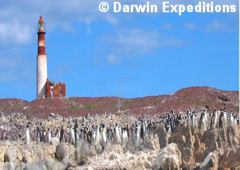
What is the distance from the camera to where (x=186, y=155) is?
27.9 metres

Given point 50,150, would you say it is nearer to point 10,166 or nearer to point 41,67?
point 10,166

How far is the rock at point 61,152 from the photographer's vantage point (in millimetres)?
28219

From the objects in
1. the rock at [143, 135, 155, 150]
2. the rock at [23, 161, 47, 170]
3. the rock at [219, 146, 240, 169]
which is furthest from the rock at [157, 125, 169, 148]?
the rock at [23, 161, 47, 170]

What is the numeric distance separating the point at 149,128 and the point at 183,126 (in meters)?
2.57

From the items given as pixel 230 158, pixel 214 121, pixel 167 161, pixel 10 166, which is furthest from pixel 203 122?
pixel 10 166

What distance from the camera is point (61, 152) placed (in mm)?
28438

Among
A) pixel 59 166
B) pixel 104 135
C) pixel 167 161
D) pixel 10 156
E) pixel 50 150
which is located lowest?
pixel 59 166

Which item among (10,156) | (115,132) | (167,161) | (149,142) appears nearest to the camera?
(167,161)

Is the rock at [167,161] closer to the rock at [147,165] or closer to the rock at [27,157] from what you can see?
the rock at [147,165]

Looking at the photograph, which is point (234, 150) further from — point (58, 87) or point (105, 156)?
point (58, 87)

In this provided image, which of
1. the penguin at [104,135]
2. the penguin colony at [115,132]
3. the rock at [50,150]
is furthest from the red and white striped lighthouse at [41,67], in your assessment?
the rock at [50,150]

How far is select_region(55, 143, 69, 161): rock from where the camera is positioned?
92.6 ft

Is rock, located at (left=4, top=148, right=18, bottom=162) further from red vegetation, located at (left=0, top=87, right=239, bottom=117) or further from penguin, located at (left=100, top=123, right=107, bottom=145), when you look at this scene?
red vegetation, located at (left=0, top=87, right=239, bottom=117)

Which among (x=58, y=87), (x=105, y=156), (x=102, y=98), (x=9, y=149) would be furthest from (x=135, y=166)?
(x=58, y=87)
